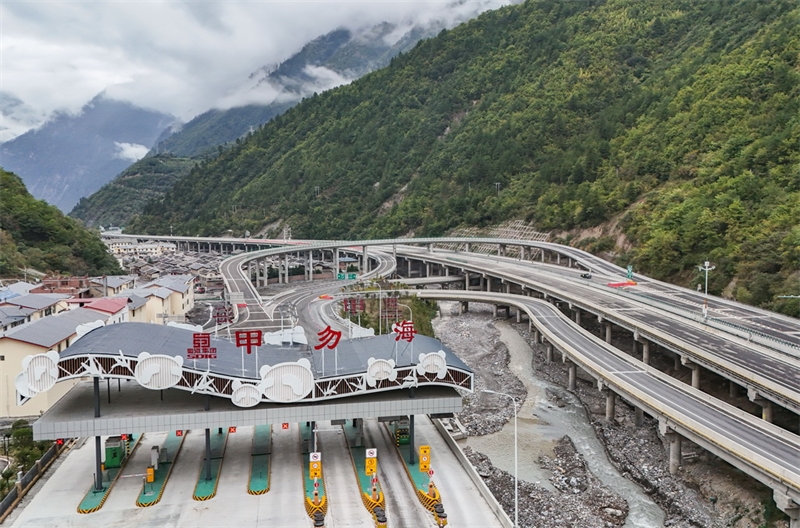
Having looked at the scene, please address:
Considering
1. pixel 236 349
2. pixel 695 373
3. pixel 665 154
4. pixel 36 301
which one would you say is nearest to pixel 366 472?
pixel 236 349

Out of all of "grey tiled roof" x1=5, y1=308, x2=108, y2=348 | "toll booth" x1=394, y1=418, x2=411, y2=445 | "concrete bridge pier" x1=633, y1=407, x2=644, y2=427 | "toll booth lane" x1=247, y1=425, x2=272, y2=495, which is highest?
"grey tiled roof" x1=5, y1=308, x2=108, y2=348

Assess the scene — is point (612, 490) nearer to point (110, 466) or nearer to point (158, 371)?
point (158, 371)

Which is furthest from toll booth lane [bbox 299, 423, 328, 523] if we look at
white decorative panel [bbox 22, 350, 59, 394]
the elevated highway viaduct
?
the elevated highway viaduct

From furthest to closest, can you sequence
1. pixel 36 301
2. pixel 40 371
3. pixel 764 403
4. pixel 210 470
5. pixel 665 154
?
Answer: pixel 665 154 → pixel 36 301 → pixel 764 403 → pixel 210 470 → pixel 40 371

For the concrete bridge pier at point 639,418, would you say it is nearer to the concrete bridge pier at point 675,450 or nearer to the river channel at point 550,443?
the river channel at point 550,443

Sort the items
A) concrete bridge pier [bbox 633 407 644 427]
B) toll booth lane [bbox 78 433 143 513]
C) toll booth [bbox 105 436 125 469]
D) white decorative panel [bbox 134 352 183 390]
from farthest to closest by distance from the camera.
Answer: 1. concrete bridge pier [bbox 633 407 644 427]
2. toll booth [bbox 105 436 125 469]
3. white decorative panel [bbox 134 352 183 390]
4. toll booth lane [bbox 78 433 143 513]

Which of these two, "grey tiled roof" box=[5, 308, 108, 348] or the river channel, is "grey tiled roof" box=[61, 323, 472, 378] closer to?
the river channel

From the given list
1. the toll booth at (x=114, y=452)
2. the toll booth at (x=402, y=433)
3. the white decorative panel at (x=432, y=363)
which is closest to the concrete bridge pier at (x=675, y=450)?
the white decorative panel at (x=432, y=363)
